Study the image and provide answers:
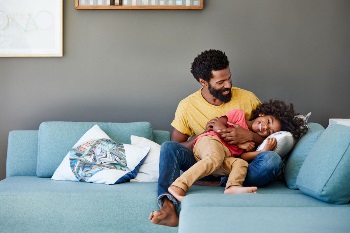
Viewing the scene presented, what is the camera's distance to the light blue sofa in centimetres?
196

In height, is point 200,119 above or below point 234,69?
below

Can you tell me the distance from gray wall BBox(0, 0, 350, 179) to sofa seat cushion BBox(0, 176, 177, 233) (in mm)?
1179

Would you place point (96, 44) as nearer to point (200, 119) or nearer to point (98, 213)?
point (200, 119)

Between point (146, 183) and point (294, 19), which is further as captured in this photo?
point (294, 19)

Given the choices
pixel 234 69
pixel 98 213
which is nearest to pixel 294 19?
pixel 234 69

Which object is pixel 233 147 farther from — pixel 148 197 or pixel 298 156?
pixel 148 197

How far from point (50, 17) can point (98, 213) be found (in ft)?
5.67

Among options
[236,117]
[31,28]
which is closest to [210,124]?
[236,117]

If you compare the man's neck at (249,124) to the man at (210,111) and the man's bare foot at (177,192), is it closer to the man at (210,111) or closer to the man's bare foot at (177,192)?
the man at (210,111)

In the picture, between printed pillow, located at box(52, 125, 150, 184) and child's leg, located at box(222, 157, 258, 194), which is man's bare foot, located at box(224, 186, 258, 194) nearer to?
child's leg, located at box(222, 157, 258, 194)

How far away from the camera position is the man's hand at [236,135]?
3.04 metres

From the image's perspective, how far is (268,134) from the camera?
10.2ft

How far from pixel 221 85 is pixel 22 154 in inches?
55.1

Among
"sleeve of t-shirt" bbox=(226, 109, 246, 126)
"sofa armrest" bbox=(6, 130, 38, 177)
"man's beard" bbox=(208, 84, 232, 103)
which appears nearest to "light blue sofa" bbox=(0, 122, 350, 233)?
"sofa armrest" bbox=(6, 130, 38, 177)
